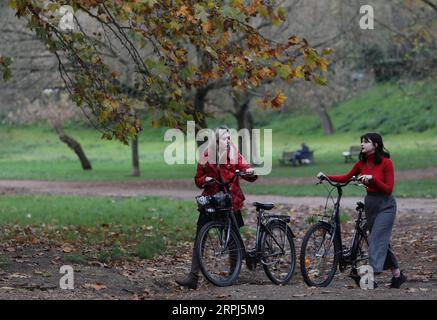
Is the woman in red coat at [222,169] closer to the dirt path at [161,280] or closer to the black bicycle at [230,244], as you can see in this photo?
the black bicycle at [230,244]

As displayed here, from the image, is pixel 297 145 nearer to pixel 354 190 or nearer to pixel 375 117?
pixel 375 117

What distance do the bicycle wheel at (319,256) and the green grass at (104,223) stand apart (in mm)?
3252

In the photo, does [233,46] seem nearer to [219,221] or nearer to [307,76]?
[307,76]

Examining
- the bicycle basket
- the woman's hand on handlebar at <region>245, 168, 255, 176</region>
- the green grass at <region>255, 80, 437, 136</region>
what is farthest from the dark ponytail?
the green grass at <region>255, 80, 437, 136</region>

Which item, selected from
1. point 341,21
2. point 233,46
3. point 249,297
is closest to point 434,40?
point 341,21

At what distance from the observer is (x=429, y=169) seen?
113ft

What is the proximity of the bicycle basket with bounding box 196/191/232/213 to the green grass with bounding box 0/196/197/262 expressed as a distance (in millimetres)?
2652

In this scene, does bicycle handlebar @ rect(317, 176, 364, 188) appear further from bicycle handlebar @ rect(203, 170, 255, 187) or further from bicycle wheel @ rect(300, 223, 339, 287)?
bicycle handlebar @ rect(203, 170, 255, 187)

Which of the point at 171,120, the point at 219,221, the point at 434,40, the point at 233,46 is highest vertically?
the point at 434,40

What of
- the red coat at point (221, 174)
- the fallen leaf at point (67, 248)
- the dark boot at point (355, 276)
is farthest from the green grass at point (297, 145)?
the red coat at point (221, 174)

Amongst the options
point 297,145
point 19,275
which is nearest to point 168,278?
point 19,275

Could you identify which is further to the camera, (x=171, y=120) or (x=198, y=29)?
(x=171, y=120)

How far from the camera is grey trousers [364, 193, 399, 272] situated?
9.65 meters

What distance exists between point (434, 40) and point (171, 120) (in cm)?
1915
